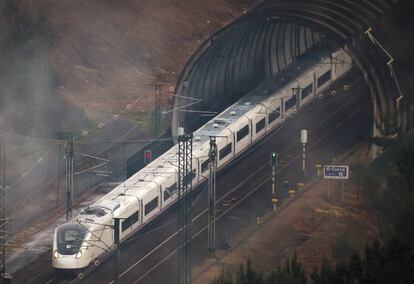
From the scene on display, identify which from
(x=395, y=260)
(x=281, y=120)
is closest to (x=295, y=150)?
(x=281, y=120)

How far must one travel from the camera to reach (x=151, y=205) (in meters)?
63.9

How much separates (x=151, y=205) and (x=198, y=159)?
537 centimetres

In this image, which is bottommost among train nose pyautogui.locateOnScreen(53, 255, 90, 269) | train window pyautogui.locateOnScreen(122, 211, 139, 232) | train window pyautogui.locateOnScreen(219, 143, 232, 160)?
train nose pyautogui.locateOnScreen(53, 255, 90, 269)

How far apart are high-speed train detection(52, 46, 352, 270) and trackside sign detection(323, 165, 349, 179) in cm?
782

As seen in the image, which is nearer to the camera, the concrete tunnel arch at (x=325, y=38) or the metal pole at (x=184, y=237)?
the metal pole at (x=184, y=237)

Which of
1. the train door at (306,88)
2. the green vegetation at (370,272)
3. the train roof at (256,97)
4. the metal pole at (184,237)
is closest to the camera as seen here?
the green vegetation at (370,272)

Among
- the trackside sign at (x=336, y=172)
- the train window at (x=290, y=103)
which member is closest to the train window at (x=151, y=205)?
the trackside sign at (x=336, y=172)

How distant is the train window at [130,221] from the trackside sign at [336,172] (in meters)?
12.9

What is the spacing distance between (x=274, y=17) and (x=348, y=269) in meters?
26.8

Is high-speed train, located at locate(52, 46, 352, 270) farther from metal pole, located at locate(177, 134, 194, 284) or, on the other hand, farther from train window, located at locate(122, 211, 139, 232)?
metal pole, located at locate(177, 134, 194, 284)

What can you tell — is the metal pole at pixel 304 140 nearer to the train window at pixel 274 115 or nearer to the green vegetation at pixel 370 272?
the train window at pixel 274 115

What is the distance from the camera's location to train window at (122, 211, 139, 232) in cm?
6169

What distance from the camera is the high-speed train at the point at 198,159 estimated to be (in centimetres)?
5950

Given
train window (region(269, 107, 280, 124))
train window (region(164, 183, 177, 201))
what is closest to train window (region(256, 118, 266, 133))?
train window (region(269, 107, 280, 124))
